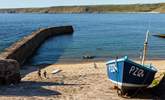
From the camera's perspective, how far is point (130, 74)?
2325 cm

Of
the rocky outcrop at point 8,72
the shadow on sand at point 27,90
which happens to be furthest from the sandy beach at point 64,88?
the rocky outcrop at point 8,72

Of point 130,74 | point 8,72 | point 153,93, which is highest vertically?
point 130,74

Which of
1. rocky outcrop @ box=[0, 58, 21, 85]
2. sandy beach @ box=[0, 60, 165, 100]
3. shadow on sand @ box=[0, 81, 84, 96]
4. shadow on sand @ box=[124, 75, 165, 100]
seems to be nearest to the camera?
sandy beach @ box=[0, 60, 165, 100]

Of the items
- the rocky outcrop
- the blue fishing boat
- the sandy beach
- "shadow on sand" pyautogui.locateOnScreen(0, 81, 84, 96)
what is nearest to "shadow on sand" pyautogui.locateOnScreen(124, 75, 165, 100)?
the sandy beach

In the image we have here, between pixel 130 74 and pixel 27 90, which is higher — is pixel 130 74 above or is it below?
above

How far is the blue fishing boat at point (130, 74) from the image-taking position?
23172mm

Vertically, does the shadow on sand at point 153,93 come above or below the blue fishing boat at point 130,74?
below

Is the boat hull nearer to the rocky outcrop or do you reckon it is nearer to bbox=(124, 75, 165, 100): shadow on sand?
bbox=(124, 75, 165, 100): shadow on sand

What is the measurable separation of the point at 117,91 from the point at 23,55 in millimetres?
20985

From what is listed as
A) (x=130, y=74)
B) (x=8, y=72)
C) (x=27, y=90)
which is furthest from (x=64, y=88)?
(x=130, y=74)

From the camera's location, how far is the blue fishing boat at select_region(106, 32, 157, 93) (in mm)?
23172

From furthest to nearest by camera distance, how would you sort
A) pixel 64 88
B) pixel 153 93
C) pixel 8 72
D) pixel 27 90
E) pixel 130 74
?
pixel 8 72
pixel 64 88
pixel 153 93
pixel 27 90
pixel 130 74

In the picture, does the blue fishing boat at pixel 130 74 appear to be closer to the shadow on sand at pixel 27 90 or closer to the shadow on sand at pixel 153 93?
the shadow on sand at pixel 153 93

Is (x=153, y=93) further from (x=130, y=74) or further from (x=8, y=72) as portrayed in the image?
(x=8, y=72)
